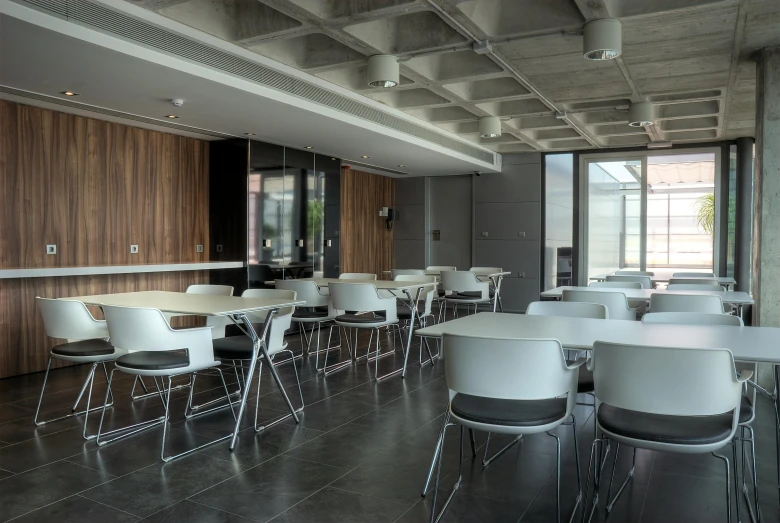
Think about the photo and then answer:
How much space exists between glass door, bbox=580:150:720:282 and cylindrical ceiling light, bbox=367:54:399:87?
20.8 feet

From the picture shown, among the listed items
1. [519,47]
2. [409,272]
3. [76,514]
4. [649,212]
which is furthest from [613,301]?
[649,212]

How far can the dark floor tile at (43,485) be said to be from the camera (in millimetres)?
2762

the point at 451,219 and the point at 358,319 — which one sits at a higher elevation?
the point at 451,219

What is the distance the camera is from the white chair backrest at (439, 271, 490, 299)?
754 centimetres

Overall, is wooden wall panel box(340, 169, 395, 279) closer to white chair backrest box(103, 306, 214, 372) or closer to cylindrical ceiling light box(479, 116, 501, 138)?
cylindrical ceiling light box(479, 116, 501, 138)

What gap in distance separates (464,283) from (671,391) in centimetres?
535

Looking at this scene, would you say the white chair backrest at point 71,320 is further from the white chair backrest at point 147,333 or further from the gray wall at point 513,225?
the gray wall at point 513,225

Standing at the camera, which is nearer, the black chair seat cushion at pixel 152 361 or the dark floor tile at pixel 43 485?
the dark floor tile at pixel 43 485

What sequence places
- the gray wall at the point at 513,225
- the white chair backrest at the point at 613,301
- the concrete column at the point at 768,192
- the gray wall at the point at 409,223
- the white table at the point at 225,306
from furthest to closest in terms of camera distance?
the gray wall at the point at 409,223 → the gray wall at the point at 513,225 → the concrete column at the point at 768,192 → the white chair backrest at the point at 613,301 → the white table at the point at 225,306

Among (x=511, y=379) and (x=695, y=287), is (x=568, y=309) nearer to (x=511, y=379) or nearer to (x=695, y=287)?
(x=511, y=379)

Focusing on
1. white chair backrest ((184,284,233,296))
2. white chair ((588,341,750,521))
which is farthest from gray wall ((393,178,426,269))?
white chair ((588,341,750,521))

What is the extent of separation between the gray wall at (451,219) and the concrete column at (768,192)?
648 cm

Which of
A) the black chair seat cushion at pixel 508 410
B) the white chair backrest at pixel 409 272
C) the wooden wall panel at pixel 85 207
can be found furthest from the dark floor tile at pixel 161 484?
the white chair backrest at pixel 409 272

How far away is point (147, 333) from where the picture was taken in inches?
136
